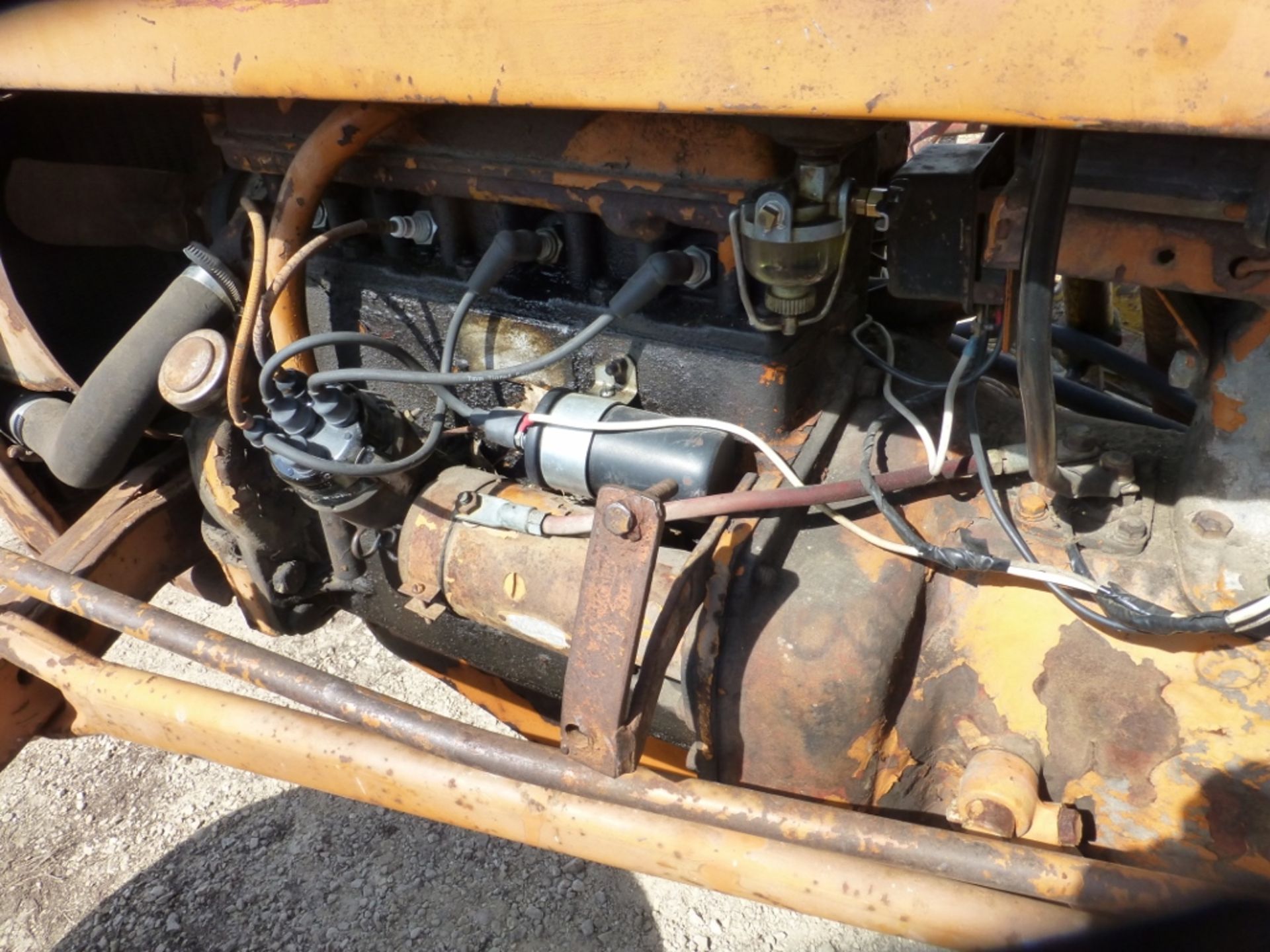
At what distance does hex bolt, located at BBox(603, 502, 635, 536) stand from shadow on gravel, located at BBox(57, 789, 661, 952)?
110 cm

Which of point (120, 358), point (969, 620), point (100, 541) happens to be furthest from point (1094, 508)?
point (100, 541)

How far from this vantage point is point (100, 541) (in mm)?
1558

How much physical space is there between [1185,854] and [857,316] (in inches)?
30.9

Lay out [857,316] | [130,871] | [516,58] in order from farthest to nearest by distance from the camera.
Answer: [130,871], [857,316], [516,58]

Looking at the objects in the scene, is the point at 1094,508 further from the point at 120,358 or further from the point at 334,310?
the point at 120,358

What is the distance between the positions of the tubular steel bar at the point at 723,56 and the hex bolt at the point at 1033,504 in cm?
57

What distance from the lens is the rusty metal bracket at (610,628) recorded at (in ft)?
3.33

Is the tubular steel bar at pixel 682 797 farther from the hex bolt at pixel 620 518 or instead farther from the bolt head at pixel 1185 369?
the bolt head at pixel 1185 369

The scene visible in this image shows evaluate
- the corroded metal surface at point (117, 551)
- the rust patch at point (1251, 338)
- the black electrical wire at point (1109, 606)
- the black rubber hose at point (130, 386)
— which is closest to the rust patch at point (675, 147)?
the black electrical wire at point (1109, 606)

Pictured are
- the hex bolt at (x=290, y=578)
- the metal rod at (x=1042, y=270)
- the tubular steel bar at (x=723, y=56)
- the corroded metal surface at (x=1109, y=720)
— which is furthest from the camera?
the hex bolt at (x=290, y=578)

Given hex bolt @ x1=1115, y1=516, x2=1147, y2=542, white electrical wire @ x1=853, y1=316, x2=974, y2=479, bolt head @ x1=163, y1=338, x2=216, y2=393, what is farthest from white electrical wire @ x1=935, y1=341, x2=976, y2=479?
bolt head @ x1=163, y1=338, x2=216, y2=393

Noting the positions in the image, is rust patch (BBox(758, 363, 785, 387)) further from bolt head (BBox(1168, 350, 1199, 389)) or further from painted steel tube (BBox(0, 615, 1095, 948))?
painted steel tube (BBox(0, 615, 1095, 948))

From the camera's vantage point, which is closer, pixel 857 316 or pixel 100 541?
pixel 857 316

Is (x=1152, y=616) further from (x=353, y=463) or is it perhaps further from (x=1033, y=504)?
(x=353, y=463)
